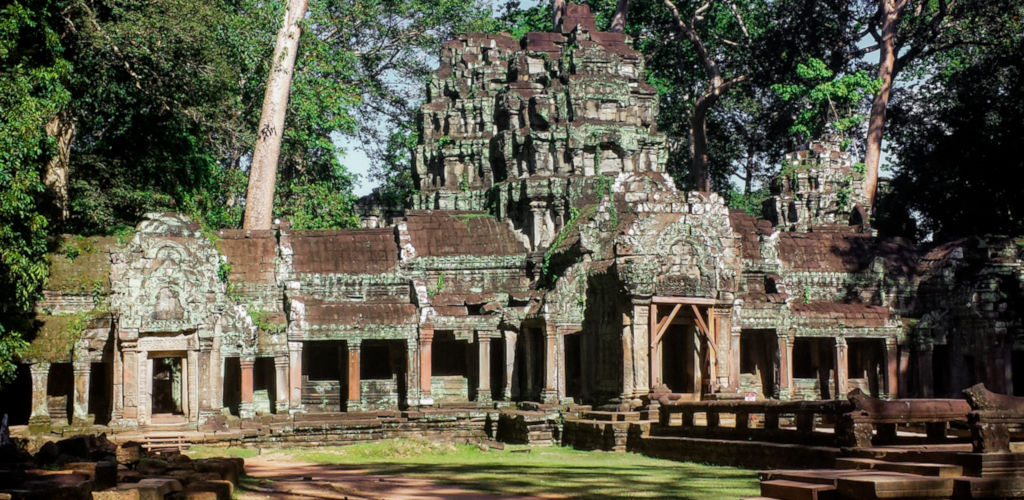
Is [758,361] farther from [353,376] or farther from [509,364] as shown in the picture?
[353,376]

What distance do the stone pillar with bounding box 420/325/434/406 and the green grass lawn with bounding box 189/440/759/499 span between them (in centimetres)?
431

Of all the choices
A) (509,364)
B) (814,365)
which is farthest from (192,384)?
(814,365)

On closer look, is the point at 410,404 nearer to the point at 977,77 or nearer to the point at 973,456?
the point at 973,456

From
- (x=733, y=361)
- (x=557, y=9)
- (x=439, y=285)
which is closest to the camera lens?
(x=733, y=361)

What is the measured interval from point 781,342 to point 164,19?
56.6 feet

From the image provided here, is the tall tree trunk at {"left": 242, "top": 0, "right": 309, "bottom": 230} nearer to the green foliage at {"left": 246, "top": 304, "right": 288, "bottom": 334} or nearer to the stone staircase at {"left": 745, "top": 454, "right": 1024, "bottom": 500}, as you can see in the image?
the green foliage at {"left": 246, "top": 304, "right": 288, "bottom": 334}

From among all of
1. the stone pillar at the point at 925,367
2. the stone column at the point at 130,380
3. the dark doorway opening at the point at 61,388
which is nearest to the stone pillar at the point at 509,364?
the stone column at the point at 130,380

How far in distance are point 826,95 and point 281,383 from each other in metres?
23.3

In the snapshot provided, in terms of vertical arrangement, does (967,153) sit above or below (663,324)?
above

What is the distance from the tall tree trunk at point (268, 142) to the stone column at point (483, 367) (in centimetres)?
861

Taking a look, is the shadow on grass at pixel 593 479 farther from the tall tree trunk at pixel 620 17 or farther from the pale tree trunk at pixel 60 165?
the tall tree trunk at pixel 620 17

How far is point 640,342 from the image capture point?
26031 mm

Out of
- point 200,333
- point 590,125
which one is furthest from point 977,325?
point 200,333

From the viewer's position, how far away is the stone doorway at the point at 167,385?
101 ft
